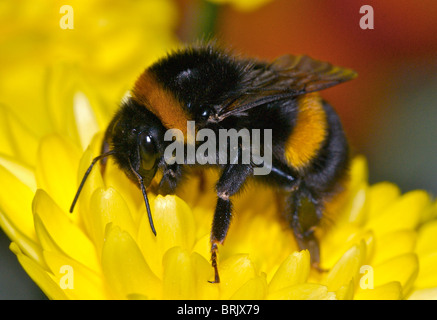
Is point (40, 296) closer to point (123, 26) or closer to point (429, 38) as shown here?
point (123, 26)

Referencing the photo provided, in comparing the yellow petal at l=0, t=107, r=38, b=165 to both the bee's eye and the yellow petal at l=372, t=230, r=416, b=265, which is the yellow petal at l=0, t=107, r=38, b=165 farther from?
the yellow petal at l=372, t=230, r=416, b=265

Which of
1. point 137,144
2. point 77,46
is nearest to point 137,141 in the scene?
point 137,144

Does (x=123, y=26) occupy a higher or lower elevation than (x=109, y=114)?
higher

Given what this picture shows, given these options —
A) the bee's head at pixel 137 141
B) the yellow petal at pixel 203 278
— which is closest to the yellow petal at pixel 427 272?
the yellow petal at pixel 203 278

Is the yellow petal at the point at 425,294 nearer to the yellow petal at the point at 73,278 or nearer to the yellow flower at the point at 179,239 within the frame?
the yellow flower at the point at 179,239

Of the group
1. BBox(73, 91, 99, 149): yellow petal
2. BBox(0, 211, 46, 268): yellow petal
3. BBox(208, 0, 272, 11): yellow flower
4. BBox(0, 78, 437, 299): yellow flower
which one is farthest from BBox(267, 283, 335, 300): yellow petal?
BBox(208, 0, 272, 11): yellow flower

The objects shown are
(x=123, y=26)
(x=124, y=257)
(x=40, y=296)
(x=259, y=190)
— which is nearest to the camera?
(x=124, y=257)

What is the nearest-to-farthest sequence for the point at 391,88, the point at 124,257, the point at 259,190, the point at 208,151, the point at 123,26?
the point at 124,257 < the point at 208,151 < the point at 259,190 < the point at 123,26 < the point at 391,88

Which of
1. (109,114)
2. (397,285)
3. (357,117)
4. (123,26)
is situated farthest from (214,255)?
(357,117)
